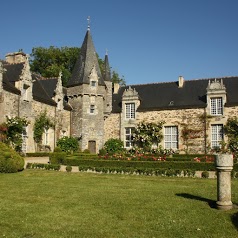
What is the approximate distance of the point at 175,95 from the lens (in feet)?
99.0

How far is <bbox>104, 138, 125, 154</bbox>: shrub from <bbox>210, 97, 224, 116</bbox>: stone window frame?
8757 millimetres

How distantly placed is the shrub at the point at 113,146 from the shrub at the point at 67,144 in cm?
298

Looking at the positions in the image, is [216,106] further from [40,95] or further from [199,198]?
[199,198]

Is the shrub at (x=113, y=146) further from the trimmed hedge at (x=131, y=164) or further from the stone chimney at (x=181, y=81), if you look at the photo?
the trimmed hedge at (x=131, y=164)

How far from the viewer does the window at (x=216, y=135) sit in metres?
27.2

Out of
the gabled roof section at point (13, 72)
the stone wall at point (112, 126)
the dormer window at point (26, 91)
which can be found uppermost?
the gabled roof section at point (13, 72)

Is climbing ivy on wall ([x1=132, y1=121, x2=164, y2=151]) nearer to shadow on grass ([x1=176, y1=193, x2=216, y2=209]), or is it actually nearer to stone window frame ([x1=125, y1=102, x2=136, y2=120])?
stone window frame ([x1=125, y1=102, x2=136, y2=120])

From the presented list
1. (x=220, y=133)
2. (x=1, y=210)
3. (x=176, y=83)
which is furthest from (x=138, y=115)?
(x=1, y=210)

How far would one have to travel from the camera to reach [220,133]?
2723 cm

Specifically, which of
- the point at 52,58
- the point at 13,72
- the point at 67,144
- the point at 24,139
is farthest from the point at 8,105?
the point at 52,58

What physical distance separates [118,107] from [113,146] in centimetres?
439

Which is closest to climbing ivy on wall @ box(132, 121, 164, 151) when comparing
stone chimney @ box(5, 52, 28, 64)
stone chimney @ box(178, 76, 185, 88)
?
stone chimney @ box(178, 76, 185, 88)

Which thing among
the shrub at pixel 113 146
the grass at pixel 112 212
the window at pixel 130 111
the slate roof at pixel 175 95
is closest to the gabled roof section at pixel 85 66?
the window at pixel 130 111

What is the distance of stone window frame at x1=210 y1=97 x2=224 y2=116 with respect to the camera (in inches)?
1078
